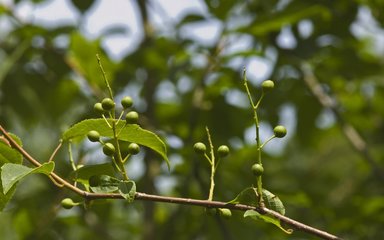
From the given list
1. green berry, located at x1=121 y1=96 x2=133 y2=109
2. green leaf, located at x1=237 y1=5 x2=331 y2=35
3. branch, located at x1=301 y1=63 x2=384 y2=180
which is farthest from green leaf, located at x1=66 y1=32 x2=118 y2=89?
green berry, located at x1=121 y1=96 x2=133 y2=109

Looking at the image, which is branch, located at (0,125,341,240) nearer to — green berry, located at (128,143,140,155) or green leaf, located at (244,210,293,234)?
green leaf, located at (244,210,293,234)

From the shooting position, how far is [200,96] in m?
2.86

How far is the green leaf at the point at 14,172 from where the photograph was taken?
4.07 feet

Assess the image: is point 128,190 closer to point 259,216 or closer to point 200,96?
point 259,216

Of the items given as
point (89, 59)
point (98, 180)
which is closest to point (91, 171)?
point (98, 180)

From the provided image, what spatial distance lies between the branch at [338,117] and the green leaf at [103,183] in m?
Result: 1.67

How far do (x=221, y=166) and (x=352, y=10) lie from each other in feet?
2.75

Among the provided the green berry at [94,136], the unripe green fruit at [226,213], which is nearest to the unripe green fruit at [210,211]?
the unripe green fruit at [226,213]

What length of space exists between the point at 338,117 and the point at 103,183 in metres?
1.78

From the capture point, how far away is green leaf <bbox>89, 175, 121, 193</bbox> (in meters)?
1.35

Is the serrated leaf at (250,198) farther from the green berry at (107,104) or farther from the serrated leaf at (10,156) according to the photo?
the serrated leaf at (10,156)

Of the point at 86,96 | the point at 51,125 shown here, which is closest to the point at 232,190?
the point at 86,96

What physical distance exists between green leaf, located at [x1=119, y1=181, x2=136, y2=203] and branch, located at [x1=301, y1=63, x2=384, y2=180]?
1.68 m

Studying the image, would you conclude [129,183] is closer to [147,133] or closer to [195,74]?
[147,133]
